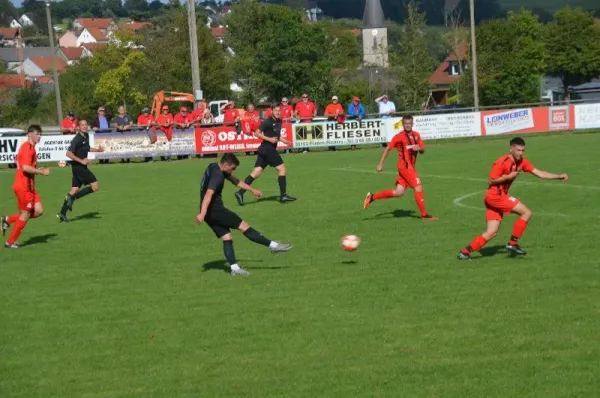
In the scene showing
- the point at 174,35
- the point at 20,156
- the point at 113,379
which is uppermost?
the point at 174,35

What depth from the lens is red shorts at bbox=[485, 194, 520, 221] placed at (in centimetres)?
1298

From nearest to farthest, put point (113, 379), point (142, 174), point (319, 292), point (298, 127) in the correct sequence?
point (113, 379) < point (319, 292) < point (142, 174) < point (298, 127)

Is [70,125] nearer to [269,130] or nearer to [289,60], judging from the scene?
[269,130]

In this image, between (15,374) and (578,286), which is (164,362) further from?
(578,286)

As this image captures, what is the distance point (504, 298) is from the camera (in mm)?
10727

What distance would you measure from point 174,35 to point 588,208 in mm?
58790

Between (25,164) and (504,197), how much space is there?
8.00 m

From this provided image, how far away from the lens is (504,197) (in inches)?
512

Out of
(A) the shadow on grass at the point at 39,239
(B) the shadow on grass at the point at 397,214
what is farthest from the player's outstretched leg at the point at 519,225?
(A) the shadow on grass at the point at 39,239

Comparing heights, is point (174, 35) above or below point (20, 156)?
above

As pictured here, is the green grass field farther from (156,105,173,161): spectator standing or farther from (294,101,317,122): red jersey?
(294,101,317,122): red jersey

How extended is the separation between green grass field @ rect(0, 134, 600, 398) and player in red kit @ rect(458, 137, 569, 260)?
255 millimetres

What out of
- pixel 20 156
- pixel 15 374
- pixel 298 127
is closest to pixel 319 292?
pixel 15 374

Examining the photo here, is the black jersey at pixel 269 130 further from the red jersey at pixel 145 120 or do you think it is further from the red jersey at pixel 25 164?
the red jersey at pixel 145 120
